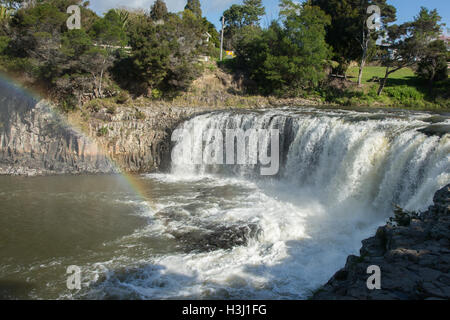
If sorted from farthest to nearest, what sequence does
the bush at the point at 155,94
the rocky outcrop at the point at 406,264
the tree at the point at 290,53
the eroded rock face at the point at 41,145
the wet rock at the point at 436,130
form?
the tree at the point at 290,53 → the bush at the point at 155,94 → the eroded rock face at the point at 41,145 → the wet rock at the point at 436,130 → the rocky outcrop at the point at 406,264

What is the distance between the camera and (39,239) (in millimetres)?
9148

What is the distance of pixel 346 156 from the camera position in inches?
465

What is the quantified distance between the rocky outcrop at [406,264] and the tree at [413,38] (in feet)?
67.7

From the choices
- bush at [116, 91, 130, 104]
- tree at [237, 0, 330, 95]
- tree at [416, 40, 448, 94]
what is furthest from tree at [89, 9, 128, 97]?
tree at [416, 40, 448, 94]

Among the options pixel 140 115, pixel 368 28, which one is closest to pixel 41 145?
pixel 140 115

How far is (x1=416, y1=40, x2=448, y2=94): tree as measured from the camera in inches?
909

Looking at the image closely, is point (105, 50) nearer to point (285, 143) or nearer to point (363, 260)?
point (285, 143)

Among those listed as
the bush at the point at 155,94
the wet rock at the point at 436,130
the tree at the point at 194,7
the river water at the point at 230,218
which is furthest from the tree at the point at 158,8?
the wet rock at the point at 436,130

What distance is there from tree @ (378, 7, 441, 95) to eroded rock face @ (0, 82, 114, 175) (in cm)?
2108

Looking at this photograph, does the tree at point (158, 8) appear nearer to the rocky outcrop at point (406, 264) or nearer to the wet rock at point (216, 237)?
the wet rock at point (216, 237)

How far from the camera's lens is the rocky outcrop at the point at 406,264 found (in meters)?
4.29

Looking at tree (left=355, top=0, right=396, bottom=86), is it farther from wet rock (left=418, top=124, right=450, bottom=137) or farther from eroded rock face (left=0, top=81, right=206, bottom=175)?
eroded rock face (left=0, top=81, right=206, bottom=175)

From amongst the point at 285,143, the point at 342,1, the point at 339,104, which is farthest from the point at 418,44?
the point at 285,143

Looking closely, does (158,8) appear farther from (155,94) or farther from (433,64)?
(433,64)
